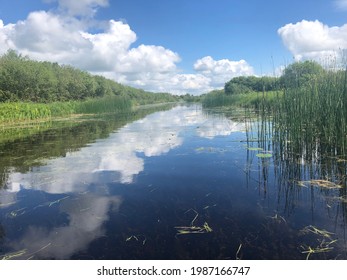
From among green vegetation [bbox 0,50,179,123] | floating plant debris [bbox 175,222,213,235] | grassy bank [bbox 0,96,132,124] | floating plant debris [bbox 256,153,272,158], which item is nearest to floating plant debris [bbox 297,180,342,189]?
floating plant debris [bbox 256,153,272,158]

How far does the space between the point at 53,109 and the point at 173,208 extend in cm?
2701

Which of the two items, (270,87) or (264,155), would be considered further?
(270,87)

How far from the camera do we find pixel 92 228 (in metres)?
4.02

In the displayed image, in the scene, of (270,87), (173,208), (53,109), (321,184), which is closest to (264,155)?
(321,184)

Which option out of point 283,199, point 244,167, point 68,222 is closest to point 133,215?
point 68,222

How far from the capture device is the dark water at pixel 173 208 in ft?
11.2

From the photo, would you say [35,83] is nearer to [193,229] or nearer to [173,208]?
[173,208]

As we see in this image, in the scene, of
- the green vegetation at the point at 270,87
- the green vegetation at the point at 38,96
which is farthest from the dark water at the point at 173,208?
the green vegetation at the point at 38,96

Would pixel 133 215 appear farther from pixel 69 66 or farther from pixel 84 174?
pixel 69 66

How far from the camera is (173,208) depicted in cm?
464

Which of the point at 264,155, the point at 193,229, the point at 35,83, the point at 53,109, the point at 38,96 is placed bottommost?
the point at 193,229

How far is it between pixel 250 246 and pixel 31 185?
4727 millimetres

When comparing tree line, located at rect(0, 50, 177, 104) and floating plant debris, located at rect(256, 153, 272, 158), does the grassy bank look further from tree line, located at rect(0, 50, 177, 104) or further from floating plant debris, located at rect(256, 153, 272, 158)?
floating plant debris, located at rect(256, 153, 272, 158)

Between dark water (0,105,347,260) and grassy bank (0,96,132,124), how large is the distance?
16.0m
